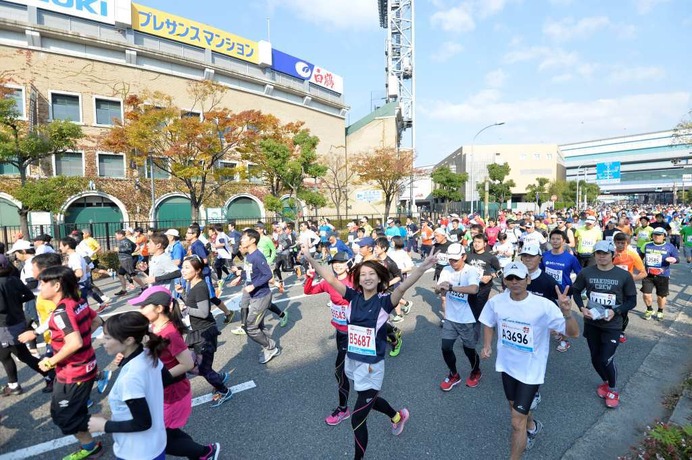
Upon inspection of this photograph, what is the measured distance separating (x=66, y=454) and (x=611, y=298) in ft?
19.7

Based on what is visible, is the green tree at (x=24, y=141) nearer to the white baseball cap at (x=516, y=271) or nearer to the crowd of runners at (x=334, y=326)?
the crowd of runners at (x=334, y=326)

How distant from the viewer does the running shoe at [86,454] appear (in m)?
3.10

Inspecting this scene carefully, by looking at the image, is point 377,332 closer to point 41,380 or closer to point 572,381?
point 572,381

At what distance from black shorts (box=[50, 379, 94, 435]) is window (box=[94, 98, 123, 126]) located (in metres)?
26.5

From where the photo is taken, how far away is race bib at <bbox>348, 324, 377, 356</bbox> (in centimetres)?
293

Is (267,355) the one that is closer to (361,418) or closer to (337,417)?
(337,417)

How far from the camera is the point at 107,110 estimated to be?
24.3m

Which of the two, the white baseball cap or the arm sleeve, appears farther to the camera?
the white baseball cap

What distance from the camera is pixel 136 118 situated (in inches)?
810

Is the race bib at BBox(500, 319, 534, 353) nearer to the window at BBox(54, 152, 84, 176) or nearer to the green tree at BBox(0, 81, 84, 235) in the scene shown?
the green tree at BBox(0, 81, 84, 235)

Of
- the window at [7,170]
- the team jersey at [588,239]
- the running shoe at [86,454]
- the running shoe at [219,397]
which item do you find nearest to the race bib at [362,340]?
the running shoe at [219,397]

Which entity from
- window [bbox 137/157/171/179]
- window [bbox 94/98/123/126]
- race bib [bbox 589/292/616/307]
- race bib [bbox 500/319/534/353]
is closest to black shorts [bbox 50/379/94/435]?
race bib [bbox 500/319/534/353]

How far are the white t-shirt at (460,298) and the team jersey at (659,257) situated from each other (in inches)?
194

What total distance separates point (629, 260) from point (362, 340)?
18.2ft
